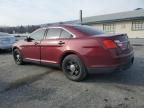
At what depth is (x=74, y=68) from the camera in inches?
206

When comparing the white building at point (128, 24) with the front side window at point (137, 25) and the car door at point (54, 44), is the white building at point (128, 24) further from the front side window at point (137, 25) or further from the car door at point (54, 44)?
the car door at point (54, 44)

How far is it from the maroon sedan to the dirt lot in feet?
1.37

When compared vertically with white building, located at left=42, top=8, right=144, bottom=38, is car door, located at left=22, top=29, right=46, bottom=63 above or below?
below

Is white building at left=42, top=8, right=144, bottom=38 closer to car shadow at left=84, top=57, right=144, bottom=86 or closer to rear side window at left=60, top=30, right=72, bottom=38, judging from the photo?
car shadow at left=84, top=57, right=144, bottom=86

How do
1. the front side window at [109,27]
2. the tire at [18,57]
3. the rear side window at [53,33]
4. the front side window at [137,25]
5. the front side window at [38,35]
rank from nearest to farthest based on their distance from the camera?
the rear side window at [53,33], the front side window at [38,35], the tire at [18,57], the front side window at [137,25], the front side window at [109,27]

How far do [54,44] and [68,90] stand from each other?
1693 millimetres

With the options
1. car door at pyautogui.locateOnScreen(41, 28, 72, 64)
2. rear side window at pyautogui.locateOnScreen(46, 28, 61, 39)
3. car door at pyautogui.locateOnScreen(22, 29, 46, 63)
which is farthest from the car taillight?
car door at pyautogui.locateOnScreen(22, 29, 46, 63)

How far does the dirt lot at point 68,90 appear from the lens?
3.75m

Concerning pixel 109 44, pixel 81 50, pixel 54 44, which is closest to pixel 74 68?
pixel 81 50

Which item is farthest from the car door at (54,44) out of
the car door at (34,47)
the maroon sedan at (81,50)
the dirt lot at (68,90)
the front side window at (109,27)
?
the front side window at (109,27)

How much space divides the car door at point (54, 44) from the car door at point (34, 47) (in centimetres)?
27

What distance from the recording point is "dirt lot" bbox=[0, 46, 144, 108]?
375 centimetres

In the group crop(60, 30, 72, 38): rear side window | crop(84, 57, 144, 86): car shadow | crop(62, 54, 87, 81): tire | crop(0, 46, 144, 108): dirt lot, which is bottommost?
crop(0, 46, 144, 108): dirt lot

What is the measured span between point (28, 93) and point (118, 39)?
2588mm
